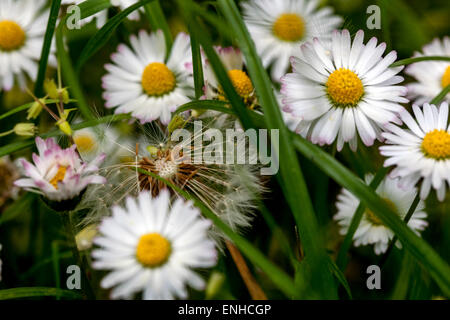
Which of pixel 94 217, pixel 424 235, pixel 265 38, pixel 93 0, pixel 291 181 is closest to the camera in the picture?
pixel 291 181

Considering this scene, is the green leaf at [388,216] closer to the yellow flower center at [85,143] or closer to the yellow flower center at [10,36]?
the yellow flower center at [85,143]

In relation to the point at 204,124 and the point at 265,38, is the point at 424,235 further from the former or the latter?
the point at 265,38

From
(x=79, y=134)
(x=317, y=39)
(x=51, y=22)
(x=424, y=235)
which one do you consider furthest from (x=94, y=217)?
(x=424, y=235)

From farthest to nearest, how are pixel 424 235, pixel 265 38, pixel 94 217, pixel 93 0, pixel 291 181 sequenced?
pixel 265 38 < pixel 424 235 < pixel 93 0 < pixel 94 217 < pixel 291 181

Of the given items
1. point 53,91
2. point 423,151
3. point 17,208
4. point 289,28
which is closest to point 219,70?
point 53,91

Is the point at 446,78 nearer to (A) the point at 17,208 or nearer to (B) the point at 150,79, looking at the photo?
(B) the point at 150,79

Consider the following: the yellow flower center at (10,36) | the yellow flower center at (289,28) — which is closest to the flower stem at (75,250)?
the yellow flower center at (10,36)
